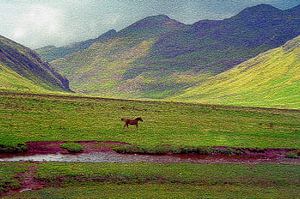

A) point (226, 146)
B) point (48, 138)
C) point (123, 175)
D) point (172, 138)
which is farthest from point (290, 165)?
point (48, 138)

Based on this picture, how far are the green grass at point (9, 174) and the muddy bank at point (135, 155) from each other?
538 cm

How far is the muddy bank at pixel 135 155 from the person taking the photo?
57688 millimetres

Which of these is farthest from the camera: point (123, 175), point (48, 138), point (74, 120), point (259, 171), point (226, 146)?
point (74, 120)

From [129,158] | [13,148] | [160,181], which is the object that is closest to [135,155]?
[129,158]

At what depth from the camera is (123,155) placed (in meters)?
62.4

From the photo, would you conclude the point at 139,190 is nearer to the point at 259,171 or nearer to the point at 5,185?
the point at 5,185

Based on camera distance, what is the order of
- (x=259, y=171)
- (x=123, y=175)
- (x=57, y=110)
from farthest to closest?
(x=57, y=110)
(x=259, y=171)
(x=123, y=175)

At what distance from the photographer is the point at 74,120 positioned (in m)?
81.4

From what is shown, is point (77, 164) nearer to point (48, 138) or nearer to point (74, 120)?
point (48, 138)

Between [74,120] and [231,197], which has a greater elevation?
[74,120]

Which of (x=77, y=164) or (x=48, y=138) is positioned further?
(x=48, y=138)

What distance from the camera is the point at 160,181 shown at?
4731cm

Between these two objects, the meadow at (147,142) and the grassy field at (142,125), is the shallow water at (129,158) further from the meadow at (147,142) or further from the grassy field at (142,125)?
the grassy field at (142,125)

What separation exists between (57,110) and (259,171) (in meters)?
49.8
